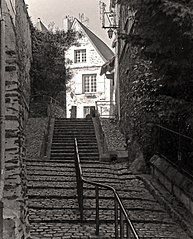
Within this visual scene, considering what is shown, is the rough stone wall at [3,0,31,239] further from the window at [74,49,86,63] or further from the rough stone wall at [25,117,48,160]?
the window at [74,49,86,63]

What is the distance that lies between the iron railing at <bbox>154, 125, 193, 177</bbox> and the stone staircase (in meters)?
0.87

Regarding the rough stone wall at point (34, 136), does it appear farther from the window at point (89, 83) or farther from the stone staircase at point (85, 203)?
the window at point (89, 83)

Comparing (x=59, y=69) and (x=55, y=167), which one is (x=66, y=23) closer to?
(x=59, y=69)

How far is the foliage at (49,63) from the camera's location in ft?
78.9

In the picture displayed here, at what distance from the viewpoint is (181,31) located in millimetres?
5637

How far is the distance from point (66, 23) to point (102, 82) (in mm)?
6824

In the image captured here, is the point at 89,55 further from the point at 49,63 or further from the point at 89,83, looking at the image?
the point at 49,63

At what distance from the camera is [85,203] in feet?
26.1

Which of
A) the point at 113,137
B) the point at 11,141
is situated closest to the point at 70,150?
the point at 113,137

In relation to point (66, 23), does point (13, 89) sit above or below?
below

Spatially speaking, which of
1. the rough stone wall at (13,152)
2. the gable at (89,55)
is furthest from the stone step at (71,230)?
the gable at (89,55)

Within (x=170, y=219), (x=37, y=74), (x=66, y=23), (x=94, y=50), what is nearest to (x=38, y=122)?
(x=37, y=74)

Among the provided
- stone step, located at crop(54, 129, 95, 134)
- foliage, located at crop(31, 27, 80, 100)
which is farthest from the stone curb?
foliage, located at crop(31, 27, 80, 100)

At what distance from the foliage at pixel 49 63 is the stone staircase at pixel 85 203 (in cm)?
1077
